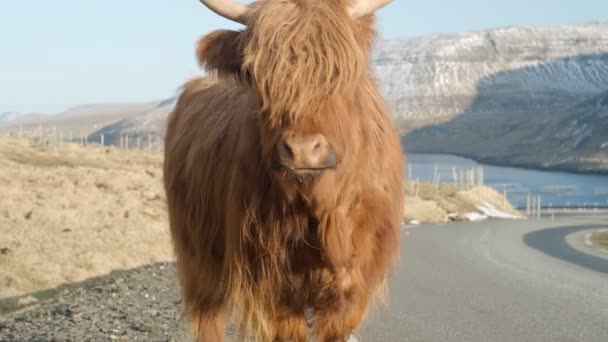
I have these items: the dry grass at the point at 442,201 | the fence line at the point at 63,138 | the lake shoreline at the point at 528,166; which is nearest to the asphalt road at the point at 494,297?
the fence line at the point at 63,138

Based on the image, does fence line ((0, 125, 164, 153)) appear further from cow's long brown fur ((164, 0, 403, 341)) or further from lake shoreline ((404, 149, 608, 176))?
lake shoreline ((404, 149, 608, 176))

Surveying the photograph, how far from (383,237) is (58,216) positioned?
51.6ft

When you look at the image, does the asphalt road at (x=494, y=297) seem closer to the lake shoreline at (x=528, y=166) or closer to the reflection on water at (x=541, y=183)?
the reflection on water at (x=541, y=183)

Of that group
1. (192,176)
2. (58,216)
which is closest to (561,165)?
(58,216)

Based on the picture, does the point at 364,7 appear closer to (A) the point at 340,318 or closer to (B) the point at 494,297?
(A) the point at 340,318

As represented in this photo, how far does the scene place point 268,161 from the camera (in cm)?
536

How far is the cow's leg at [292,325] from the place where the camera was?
6.19m

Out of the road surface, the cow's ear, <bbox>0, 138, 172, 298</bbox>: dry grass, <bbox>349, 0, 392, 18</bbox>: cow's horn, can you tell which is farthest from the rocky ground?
<bbox>349, 0, 392, 18</bbox>: cow's horn

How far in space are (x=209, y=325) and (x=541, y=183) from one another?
5333 inches

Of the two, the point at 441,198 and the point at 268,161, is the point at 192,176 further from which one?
the point at 441,198

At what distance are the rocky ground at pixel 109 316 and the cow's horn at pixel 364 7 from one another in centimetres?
398

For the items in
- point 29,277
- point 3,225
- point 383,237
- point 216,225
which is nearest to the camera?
point 383,237

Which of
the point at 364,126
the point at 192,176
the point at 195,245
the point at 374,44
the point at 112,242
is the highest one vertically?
the point at 374,44

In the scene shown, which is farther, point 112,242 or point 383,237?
point 112,242
